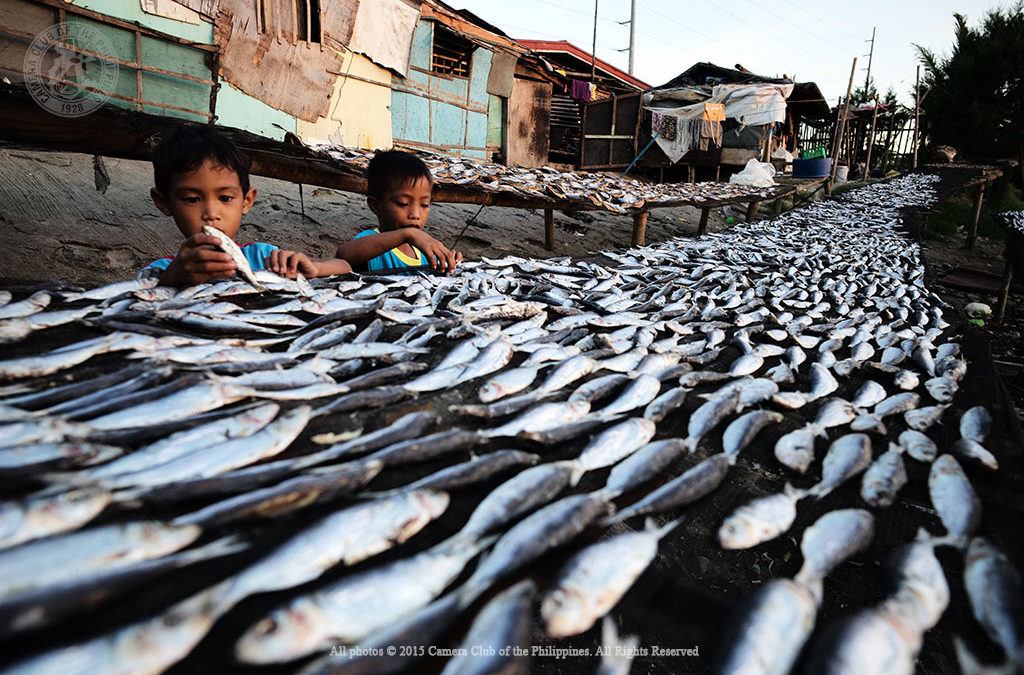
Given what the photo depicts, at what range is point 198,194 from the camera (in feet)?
7.68

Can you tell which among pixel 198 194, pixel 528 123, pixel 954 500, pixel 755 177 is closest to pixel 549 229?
pixel 198 194

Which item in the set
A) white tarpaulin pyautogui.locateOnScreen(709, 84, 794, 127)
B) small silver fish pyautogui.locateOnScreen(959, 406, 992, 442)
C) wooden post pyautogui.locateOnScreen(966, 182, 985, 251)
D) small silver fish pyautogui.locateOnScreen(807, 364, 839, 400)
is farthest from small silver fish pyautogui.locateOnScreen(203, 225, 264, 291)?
white tarpaulin pyautogui.locateOnScreen(709, 84, 794, 127)

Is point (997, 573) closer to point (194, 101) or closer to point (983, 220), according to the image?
point (194, 101)

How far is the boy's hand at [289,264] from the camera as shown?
2.71 m

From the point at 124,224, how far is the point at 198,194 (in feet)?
11.4

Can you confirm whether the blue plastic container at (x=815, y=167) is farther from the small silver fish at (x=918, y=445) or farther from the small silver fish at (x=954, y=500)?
the small silver fish at (x=954, y=500)

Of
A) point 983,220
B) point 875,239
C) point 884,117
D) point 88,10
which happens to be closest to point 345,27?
point 88,10

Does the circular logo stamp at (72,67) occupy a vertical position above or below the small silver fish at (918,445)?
above

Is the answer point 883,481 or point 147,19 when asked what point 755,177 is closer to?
point 147,19

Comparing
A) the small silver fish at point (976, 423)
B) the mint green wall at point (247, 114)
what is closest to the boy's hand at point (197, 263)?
the small silver fish at point (976, 423)

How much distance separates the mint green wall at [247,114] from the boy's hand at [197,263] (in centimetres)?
723

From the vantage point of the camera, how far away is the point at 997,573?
0.91 m

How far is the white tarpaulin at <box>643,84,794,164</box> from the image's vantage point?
16.9 metres

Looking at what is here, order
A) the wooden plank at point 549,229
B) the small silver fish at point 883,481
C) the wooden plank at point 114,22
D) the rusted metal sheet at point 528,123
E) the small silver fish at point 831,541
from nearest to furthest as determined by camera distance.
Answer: the small silver fish at point 831,541 < the small silver fish at point 883,481 < the wooden plank at point 114,22 < the wooden plank at point 549,229 < the rusted metal sheet at point 528,123
